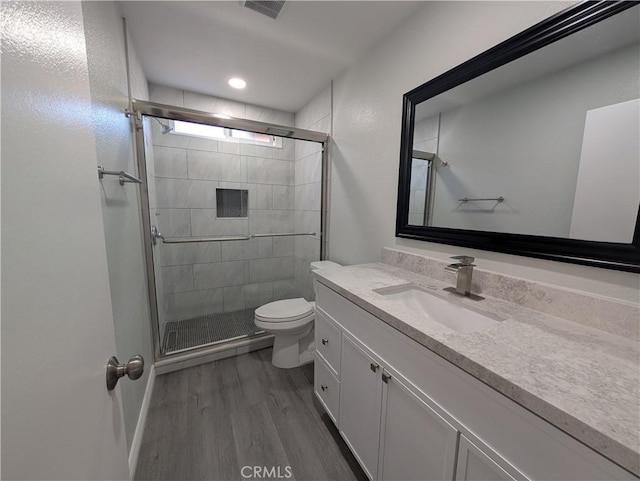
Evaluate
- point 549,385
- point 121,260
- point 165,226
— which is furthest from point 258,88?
point 549,385

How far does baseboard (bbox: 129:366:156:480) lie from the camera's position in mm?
1195

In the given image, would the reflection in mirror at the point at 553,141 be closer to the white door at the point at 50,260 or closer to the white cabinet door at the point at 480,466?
the white cabinet door at the point at 480,466

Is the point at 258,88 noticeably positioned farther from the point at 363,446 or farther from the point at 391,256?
the point at 363,446

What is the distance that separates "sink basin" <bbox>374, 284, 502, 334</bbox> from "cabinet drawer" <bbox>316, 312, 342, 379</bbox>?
36 centimetres

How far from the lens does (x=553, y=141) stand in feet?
3.01

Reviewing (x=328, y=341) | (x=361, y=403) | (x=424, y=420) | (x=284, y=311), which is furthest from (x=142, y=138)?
(x=424, y=420)

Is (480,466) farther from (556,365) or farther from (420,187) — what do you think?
(420,187)

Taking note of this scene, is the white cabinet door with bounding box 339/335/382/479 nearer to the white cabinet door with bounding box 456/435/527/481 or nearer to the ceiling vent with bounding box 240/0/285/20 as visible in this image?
the white cabinet door with bounding box 456/435/527/481

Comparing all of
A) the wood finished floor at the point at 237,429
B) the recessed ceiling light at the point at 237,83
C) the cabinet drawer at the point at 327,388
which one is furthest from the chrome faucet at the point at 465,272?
the recessed ceiling light at the point at 237,83

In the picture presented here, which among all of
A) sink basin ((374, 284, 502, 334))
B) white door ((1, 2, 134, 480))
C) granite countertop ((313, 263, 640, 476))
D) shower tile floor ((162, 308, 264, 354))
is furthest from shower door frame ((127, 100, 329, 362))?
granite countertop ((313, 263, 640, 476))

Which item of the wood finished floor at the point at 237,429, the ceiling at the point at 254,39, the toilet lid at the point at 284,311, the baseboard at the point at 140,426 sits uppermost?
the ceiling at the point at 254,39

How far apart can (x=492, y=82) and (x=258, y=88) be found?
1924mm

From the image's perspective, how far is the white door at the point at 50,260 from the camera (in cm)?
28

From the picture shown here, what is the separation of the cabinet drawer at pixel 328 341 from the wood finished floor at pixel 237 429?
43cm
